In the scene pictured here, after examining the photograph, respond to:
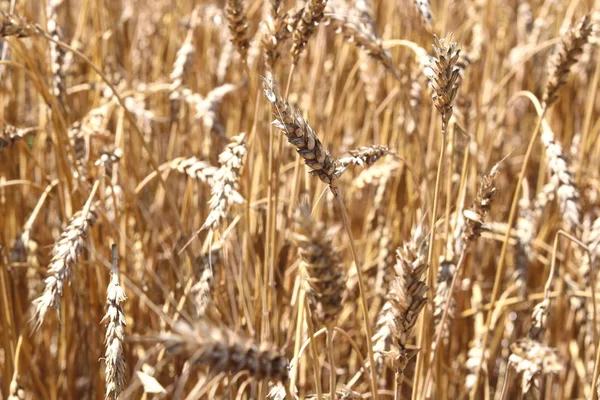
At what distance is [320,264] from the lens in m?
0.66

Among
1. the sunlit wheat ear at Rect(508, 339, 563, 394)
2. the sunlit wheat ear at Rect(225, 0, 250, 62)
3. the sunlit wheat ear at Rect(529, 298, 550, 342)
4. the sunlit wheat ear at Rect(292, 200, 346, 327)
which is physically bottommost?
the sunlit wheat ear at Rect(508, 339, 563, 394)

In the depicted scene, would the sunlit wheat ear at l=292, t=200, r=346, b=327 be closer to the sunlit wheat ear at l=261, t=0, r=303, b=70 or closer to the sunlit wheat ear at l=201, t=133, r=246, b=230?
the sunlit wheat ear at l=201, t=133, r=246, b=230

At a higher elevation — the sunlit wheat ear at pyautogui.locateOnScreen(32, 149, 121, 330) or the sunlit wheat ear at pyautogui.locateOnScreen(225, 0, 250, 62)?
the sunlit wheat ear at pyautogui.locateOnScreen(225, 0, 250, 62)

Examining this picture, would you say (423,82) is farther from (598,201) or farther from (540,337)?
(540,337)

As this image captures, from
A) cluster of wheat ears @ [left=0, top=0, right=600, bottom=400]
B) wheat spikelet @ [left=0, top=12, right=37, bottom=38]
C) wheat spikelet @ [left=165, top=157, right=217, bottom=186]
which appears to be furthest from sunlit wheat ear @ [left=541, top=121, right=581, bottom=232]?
wheat spikelet @ [left=0, top=12, right=37, bottom=38]

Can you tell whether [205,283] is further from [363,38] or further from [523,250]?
[523,250]

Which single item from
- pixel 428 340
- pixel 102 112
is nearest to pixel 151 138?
pixel 102 112

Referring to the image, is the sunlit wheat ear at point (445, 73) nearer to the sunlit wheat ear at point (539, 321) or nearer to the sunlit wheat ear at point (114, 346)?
the sunlit wheat ear at point (539, 321)

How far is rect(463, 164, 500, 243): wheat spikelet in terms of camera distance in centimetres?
95

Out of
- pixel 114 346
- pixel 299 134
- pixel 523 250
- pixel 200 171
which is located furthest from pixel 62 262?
pixel 523 250

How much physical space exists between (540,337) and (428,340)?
0.19 meters

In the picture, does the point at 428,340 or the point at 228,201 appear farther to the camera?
the point at 428,340

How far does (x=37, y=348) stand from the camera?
4.87 feet

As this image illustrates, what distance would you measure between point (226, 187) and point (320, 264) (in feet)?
1.30
